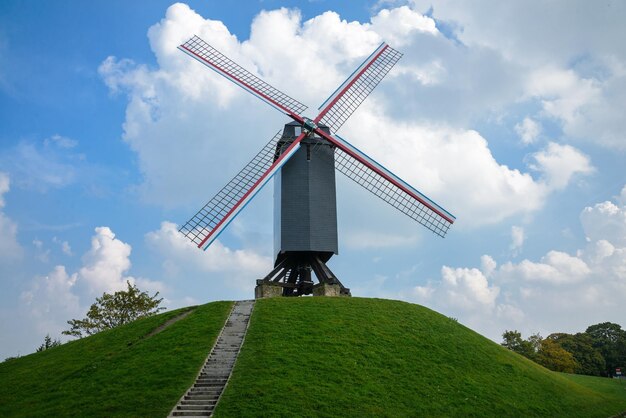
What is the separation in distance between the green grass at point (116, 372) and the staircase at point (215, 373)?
1.18 feet

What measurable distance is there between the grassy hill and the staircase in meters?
0.40

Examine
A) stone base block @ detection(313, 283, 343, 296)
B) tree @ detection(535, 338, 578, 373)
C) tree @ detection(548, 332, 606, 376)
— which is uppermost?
tree @ detection(548, 332, 606, 376)

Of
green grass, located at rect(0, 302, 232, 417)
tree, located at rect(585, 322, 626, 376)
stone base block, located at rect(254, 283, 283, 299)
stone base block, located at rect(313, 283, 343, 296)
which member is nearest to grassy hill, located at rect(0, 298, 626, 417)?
green grass, located at rect(0, 302, 232, 417)

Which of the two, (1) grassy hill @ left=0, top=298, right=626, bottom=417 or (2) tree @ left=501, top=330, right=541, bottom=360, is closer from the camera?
(1) grassy hill @ left=0, top=298, right=626, bottom=417

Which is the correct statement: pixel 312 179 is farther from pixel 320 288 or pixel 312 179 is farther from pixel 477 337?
pixel 477 337

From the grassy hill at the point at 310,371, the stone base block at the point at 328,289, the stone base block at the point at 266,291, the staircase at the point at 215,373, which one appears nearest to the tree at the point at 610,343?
the grassy hill at the point at 310,371

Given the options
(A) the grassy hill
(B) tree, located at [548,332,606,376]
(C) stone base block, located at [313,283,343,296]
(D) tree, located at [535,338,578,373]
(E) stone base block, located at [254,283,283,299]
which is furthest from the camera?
(B) tree, located at [548,332,606,376]

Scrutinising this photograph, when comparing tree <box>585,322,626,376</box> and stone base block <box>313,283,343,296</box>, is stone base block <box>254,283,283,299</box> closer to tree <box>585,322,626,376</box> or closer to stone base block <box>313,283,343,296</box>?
stone base block <box>313,283,343,296</box>

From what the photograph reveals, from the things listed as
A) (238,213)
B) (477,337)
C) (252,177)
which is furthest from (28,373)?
(477,337)

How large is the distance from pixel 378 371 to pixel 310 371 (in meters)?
3.10

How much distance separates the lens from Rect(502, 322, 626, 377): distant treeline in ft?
208

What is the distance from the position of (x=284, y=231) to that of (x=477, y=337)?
13.7 metres

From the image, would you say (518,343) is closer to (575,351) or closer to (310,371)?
(575,351)

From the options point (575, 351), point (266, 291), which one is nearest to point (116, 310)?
point (266, 291)
